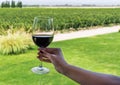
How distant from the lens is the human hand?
110 centimetres

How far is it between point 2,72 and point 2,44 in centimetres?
194

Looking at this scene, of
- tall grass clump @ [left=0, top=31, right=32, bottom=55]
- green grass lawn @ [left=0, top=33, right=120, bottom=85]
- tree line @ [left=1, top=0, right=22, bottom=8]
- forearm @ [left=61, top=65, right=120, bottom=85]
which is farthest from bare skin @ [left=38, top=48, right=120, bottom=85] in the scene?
tree line @ [left=1, top=0, right=22, bottom=8]

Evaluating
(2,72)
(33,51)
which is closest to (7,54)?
(33,51)

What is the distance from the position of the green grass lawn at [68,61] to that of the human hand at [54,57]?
3280 mm

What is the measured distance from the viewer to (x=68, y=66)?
1071mm

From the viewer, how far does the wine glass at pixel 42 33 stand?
166cm

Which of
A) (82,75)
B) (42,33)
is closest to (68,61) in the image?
(42,33)

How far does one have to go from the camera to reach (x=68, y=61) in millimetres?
7336

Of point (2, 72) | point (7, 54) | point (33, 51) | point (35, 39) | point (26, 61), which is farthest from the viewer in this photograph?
point (33, 51)

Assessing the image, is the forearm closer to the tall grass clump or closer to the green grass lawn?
the green grass lawn

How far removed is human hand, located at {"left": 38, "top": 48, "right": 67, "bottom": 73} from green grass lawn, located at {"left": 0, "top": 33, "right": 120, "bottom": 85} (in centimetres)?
328

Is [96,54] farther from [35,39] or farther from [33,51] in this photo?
[35,39]

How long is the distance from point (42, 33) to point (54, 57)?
1.94ft

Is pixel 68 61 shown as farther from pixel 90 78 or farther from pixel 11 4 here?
pixel 11 4
